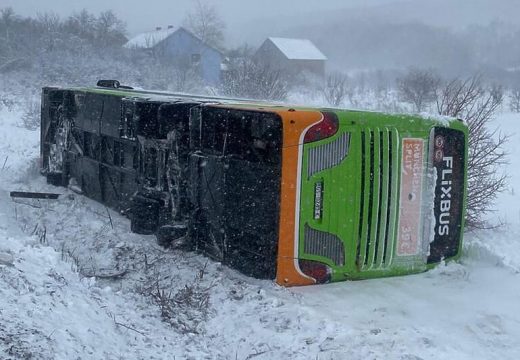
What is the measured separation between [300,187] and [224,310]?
1196mm

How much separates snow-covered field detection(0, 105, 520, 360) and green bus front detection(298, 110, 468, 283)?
8.2 inches

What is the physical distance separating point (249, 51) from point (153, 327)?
5361 centimetres

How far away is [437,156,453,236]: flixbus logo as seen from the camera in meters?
6.49

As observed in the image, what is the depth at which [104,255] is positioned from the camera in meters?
7.11

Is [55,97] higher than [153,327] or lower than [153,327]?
higher

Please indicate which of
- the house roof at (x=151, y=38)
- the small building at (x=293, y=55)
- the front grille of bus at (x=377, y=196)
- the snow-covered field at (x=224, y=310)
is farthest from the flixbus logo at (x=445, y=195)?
the small building at (x=293, y=55)

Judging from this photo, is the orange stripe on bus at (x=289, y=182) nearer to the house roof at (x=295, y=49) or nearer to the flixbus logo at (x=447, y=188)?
the flixbus logo at (x=447, y=188)

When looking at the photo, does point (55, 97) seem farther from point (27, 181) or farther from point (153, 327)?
point (153, 327)

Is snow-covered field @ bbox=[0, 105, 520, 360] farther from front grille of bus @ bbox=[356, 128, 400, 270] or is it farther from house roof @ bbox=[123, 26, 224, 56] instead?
house roof @ bbox=[123, 26, 224, 56]

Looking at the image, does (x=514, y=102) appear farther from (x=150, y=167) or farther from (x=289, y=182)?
(x=289, y=182)

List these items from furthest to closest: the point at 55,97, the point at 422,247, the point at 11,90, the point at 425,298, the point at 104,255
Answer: the point at 11,90 < the point at 55,97 < the point at 104,255 < the point at 422,247 < the point at 425,298

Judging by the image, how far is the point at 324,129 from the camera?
5.72 meters

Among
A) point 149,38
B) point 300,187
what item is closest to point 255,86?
point 300,187

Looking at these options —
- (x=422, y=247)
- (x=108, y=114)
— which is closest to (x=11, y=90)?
(x=108, y=114)
